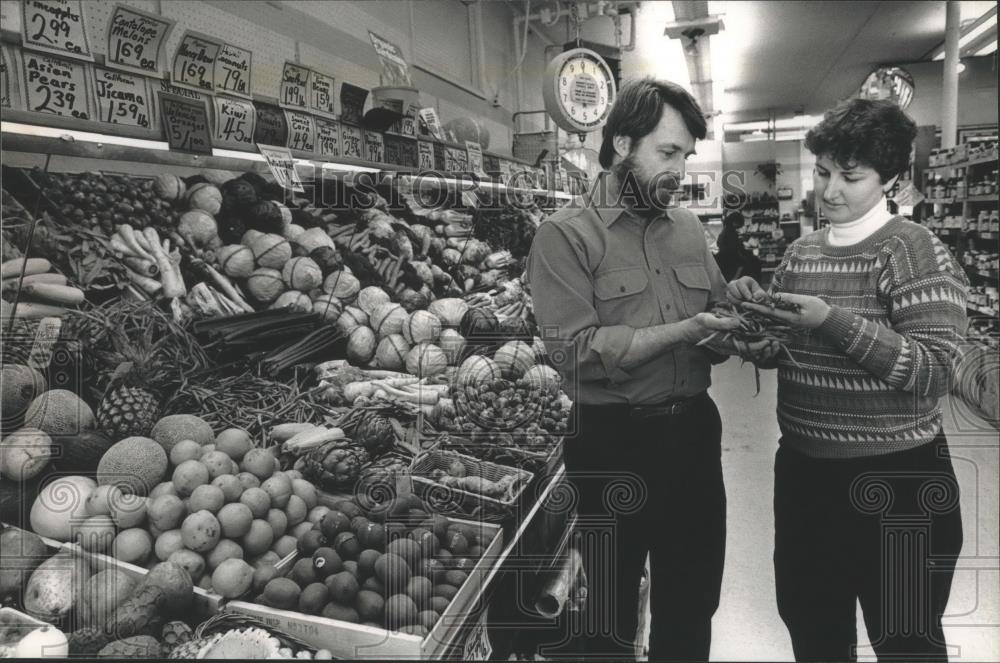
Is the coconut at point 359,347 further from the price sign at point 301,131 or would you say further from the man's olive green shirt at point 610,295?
the man's olive green shirt at point 610,295

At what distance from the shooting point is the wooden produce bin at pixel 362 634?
1366 mm

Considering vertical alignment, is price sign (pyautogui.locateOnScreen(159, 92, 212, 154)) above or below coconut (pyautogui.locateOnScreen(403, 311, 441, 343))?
above

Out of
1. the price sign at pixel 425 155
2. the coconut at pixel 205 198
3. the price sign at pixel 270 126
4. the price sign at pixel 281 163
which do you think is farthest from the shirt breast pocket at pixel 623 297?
the price sign at pixel 425 155

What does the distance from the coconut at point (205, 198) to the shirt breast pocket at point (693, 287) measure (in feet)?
7.02

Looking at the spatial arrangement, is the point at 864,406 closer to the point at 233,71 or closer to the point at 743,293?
the point at 743,293

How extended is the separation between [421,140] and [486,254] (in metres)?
0.86

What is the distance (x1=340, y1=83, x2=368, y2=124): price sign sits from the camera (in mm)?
2998

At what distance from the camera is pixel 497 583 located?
188 centimetres

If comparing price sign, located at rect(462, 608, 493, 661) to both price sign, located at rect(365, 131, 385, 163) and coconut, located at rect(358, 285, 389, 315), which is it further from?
price sign, located at rect(365, 131, 385, 163)

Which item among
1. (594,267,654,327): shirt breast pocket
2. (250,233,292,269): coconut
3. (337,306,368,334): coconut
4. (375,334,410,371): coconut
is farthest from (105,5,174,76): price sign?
(594,267,654,327): shirt breast pocket

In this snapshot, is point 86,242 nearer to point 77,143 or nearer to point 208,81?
point 77,143

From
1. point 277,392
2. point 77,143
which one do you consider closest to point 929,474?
point 277,392

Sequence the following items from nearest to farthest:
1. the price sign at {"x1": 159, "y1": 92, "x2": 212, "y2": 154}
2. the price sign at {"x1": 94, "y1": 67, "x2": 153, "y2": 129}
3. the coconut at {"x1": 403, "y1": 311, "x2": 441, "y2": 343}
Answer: the price sign at {"x1": 94, "y1": 67, "x2": 153, "y2": 129}, the price sign at {"x1": 159, "y1": 92, "x2": 212, "y2": 154}, the coconut at {"x1": 403, "y1": 311, "x2": 441, "y2": 343}

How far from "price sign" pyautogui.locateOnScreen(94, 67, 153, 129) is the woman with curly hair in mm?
2012
